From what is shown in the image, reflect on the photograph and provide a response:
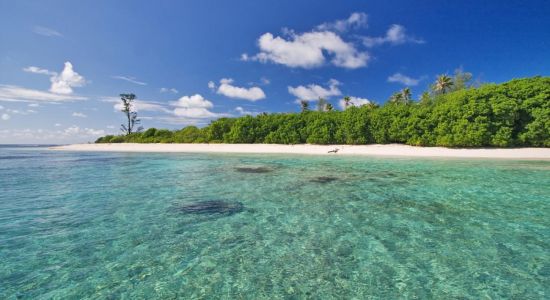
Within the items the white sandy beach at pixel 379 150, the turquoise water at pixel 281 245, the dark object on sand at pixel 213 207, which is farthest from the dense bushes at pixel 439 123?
the dark object on sand at pixel 213 207

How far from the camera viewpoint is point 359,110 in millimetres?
34562

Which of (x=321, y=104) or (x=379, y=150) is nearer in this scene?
(x=379, y=150)

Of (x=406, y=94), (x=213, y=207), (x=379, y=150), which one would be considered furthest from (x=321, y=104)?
(x=213, y=207)

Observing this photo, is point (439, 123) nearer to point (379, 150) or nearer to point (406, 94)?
point (379, 150)

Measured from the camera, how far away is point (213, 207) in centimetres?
782

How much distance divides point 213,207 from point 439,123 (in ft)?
92.3

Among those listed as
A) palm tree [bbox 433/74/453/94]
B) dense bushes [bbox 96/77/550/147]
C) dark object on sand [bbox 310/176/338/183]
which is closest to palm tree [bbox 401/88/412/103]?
palm tree [bbox 433/74/453/94]

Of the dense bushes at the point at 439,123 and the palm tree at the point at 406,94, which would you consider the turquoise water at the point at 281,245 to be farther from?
the palm tree at the point at 406,94

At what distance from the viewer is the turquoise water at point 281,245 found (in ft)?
11.7

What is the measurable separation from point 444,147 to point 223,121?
32.0 metres

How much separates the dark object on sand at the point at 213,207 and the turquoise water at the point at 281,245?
199 millimetres

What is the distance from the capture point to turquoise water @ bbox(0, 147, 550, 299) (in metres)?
3.58

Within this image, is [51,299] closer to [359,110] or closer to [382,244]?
[382,244]

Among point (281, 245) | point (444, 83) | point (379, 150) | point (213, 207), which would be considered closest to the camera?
point (281, 245)
